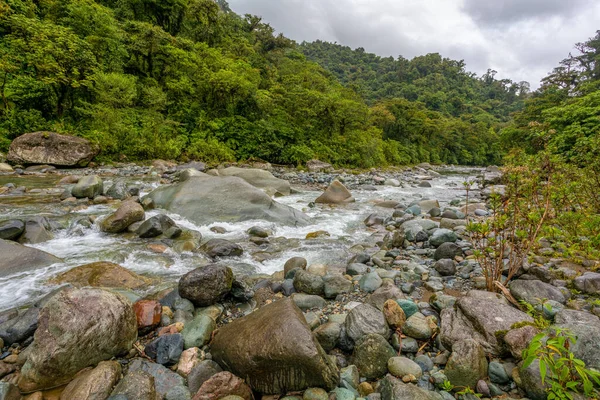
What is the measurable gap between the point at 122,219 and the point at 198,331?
4.66 metres

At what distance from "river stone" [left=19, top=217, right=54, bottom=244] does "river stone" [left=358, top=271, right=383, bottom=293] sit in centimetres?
609

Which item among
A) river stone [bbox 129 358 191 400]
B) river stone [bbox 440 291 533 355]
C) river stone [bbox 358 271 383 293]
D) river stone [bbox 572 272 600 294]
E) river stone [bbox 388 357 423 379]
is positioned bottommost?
river stone [bbox 129 358 191 400]

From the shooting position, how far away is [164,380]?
224 cm

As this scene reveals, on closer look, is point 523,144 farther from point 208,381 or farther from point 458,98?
point 458,98

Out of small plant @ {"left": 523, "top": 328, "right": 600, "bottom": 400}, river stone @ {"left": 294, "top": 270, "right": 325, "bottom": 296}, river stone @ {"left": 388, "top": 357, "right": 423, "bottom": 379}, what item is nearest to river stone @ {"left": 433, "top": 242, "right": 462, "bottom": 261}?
river stone @ {"left": 294, "top": 270, "right": 325, "bottom": 296}

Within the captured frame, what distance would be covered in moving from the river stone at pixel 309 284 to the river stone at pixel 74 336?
2.00m

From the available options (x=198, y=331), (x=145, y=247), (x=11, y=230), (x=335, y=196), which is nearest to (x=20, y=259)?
(x=11, y=230)

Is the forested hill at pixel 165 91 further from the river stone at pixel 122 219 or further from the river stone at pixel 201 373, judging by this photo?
the river stone at pixel 201 373

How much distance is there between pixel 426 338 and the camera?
8.52 ft

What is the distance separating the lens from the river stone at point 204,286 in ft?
11.1

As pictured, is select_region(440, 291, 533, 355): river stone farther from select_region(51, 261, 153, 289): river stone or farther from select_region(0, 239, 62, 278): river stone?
select_region(0, 239, 62, 278): river stone

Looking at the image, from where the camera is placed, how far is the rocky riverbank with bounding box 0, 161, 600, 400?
6.88 ft

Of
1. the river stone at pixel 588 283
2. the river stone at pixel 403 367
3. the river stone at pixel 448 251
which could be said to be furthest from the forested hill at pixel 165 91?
the river stone at pixel 588 283

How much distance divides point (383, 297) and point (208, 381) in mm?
2105
